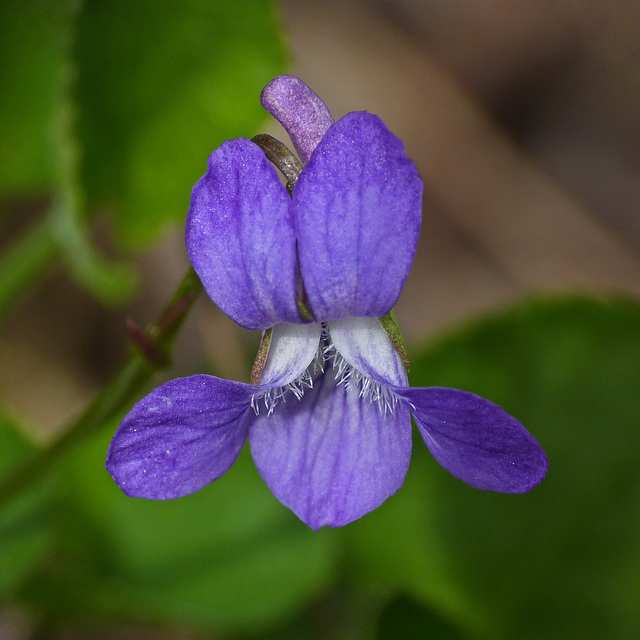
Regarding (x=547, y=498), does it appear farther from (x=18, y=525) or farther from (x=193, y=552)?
(x=18, y=525)

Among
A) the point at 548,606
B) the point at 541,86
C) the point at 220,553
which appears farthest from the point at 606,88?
the point at 220,553

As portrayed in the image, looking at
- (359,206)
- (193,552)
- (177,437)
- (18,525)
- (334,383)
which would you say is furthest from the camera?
(193,552)

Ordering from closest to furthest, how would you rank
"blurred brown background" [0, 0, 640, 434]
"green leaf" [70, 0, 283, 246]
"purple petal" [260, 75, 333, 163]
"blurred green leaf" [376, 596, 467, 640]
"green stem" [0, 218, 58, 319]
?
"purple petal" [260, 75, 333, 163] < "blurred green leaf" [376, 596, 467, 640] < "green leaf" [70, 0, 283, 246] < "green stem" [0, 218, 58, 319] < "blurred brown background" [0, 0, 640, 434]

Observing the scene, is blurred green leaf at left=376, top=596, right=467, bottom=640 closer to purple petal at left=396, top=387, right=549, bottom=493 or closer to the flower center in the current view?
the flower center

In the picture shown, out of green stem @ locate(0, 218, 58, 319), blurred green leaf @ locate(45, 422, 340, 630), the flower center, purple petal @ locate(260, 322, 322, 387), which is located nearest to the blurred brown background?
Answer: green stem @ locate(0, 218, 58, 319)

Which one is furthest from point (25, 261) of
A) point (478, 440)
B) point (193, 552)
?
point (478, 440)

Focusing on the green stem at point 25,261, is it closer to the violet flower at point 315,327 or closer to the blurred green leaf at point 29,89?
the blurred green leaf at point 29,89
